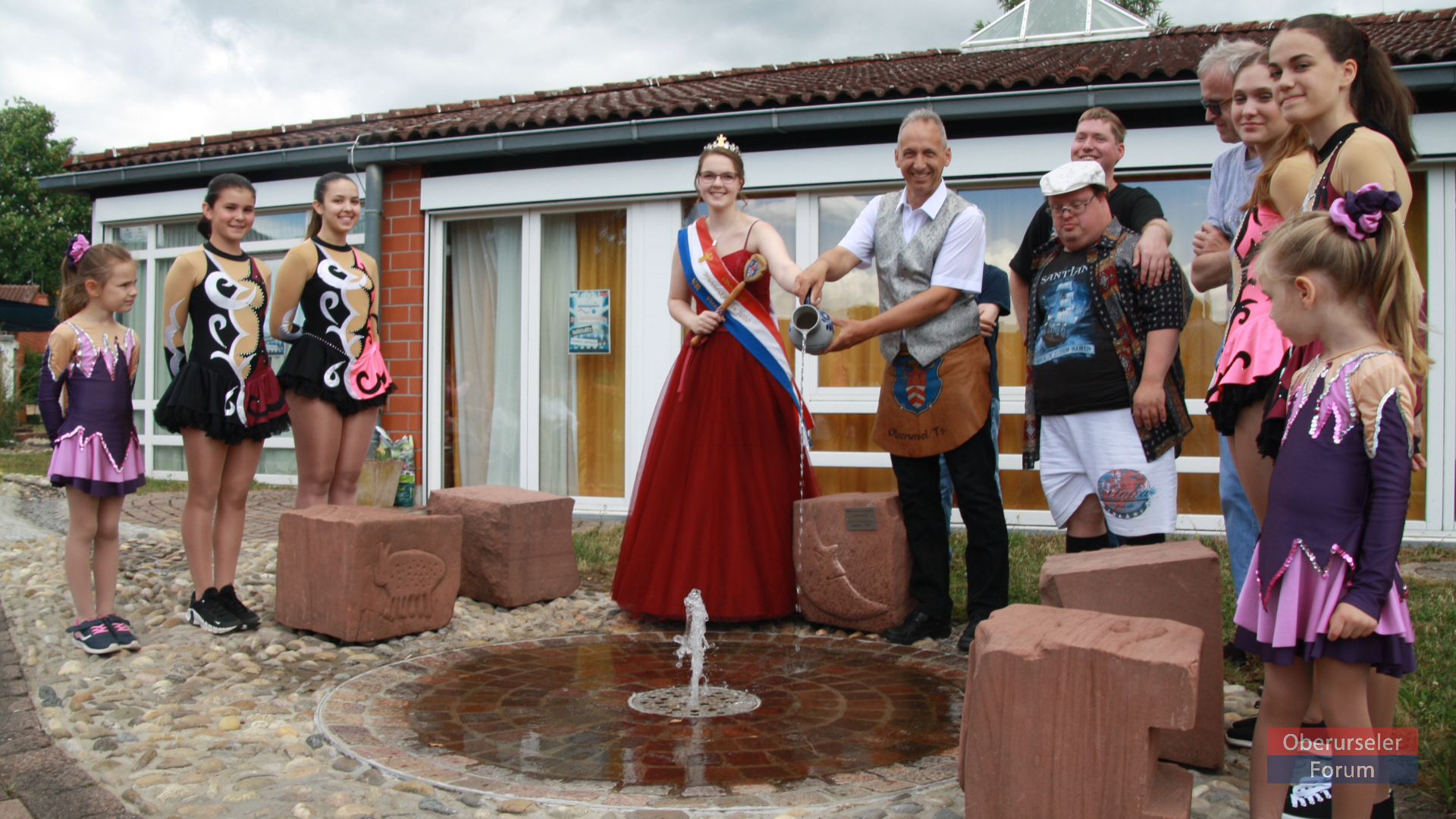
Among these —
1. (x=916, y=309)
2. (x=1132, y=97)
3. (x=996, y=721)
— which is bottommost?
(x=996, y=721)

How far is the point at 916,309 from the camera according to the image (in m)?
3.69

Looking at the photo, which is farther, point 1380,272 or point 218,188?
point 218,188

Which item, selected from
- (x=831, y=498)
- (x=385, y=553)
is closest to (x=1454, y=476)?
(x=831, y=498)

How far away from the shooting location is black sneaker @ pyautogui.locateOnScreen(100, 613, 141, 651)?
3604 mm

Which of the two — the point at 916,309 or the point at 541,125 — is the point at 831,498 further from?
the point at 541,125

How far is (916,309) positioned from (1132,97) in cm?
352

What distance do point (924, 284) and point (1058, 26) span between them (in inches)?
332

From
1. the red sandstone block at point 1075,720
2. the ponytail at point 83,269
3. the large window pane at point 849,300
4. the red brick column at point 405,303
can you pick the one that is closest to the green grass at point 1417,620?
the red sandstone block at point 1075,720

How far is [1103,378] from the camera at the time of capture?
3.17 metres

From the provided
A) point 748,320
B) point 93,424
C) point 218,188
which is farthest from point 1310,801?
point 218,188

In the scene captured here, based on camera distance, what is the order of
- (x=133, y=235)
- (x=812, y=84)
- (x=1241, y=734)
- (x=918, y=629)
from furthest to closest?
(x=133, y=235) < (x=812, y=84) < (x=918, y=629) < (x=1241, y=734)

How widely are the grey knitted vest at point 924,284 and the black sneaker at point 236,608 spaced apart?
2641mm

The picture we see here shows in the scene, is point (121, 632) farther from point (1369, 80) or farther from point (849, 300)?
point (849, 300)

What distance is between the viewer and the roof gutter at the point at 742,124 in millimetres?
6262
